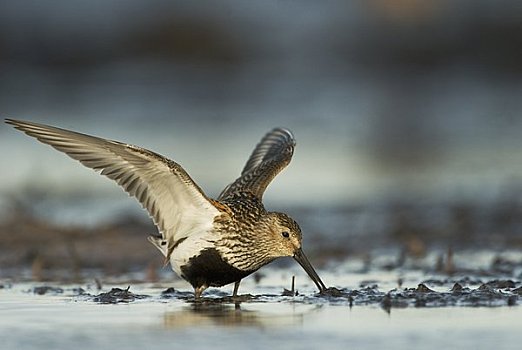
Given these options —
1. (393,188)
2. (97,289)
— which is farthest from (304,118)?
(97,289)

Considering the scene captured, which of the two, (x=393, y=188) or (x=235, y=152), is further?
(x=235, y=152)

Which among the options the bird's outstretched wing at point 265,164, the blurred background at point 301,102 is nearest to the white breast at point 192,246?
the bird's outstretched wing at point 265,164

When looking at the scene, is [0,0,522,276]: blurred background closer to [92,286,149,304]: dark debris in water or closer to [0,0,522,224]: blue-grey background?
[0,0,522,224]: blue-grey background

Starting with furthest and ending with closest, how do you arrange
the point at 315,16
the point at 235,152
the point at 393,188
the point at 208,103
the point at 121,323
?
the point at 315,16
the point at 208,103
the point at 235,152
the point at 393,188
the point at 121,323

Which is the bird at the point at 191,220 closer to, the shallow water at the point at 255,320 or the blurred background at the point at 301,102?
the shallow water at the point at 255,320

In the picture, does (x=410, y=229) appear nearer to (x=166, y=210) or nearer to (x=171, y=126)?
(x=166, y=210)

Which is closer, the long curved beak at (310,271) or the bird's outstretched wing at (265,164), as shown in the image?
the long curved beak at (310,271)

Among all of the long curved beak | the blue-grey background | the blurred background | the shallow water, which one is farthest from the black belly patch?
the blue-grey background
